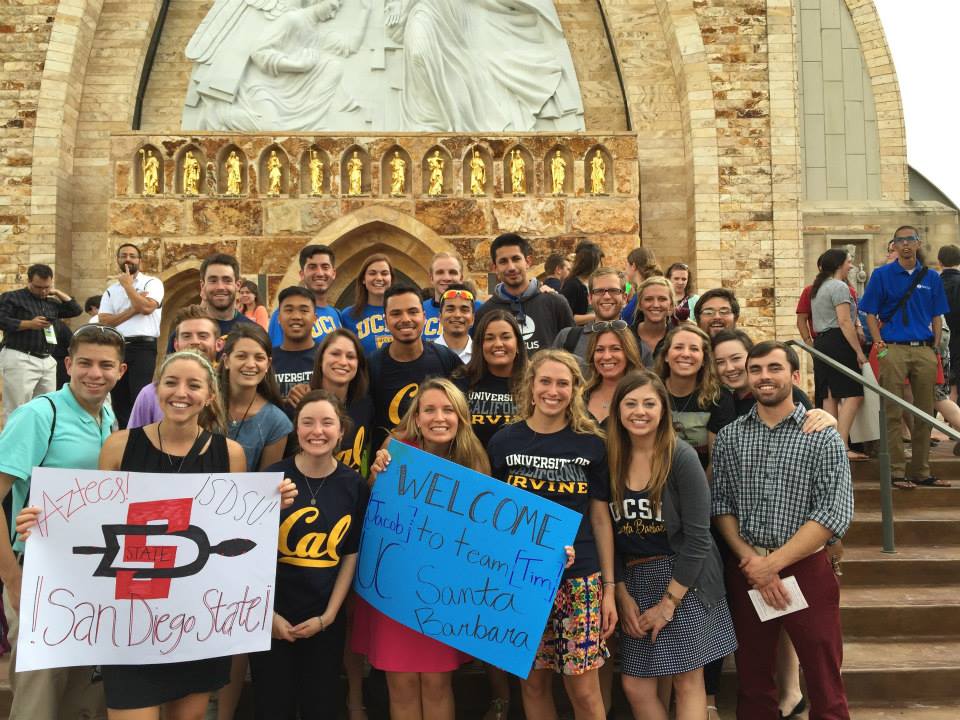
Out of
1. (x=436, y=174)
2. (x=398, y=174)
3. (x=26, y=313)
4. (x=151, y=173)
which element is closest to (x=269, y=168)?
(x=151, y=173)

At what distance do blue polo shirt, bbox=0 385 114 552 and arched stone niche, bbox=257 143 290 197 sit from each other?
25.7 ft

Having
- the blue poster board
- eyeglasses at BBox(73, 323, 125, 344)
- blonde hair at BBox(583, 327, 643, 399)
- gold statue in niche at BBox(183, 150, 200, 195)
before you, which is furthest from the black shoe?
gold statue in niche at BBox(183, 150, 200, 195)

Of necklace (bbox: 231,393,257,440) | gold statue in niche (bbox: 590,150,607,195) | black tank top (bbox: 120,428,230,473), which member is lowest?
black tank top (bbox: 120,428,230,473)

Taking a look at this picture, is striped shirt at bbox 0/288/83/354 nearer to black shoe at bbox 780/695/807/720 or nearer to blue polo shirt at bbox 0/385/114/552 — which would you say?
blue polo shirt at bbox 0/385/114/552

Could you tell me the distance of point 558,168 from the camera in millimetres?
10875

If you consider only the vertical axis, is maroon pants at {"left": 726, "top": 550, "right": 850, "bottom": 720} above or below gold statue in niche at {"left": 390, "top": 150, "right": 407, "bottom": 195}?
below

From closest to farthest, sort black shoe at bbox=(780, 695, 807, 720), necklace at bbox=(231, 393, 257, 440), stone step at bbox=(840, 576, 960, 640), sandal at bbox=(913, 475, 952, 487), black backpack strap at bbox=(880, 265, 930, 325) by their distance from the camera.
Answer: necklace at bbox=(231, 393, 257, 440) < black shoe at bbox=(780, 695, 807, 720) < stone step at bbox=(840, 576, 960, 640) < sandal at bbox=(913, 475, 952, 487) < black backpack strap at bbox=(880, 265, 930, 325)

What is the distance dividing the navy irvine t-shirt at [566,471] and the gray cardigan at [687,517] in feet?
0.84

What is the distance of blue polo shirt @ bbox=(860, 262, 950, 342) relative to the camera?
250 inches

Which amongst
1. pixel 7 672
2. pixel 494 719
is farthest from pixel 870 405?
pixel 7 672

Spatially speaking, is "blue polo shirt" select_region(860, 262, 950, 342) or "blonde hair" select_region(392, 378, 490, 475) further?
"blue polo shirt" select_region(860, 262, 950, 342)

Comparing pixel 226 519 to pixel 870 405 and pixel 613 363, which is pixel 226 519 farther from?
pixel 870 405

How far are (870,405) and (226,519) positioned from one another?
517 centimetres

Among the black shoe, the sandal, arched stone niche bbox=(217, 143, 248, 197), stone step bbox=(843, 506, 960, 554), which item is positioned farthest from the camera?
arched stone niche bbox=(217, 143, 248, 197)
